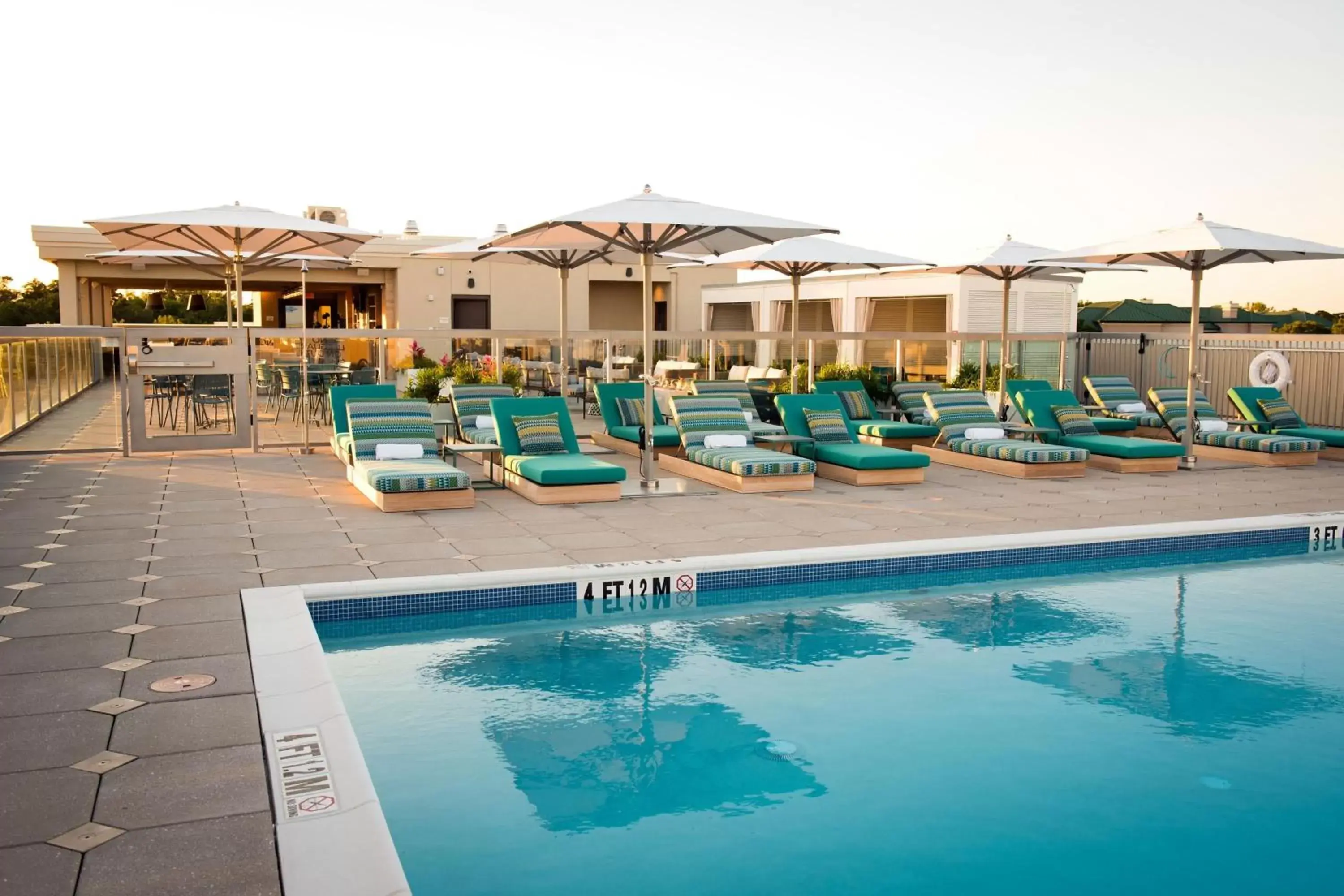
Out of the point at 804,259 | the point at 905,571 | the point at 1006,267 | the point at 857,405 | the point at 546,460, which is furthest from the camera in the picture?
the point at 1006,267

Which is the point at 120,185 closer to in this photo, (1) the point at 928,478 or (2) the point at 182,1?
(2) the point at 182,1

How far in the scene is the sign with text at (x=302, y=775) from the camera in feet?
10.2

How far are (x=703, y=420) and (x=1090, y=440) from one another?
417cm

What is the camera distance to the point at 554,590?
598cm

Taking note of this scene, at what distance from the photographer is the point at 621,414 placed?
39.4 ft

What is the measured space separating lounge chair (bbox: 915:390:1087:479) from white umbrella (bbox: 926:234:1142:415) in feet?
5.04

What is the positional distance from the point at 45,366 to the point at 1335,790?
1652 cm

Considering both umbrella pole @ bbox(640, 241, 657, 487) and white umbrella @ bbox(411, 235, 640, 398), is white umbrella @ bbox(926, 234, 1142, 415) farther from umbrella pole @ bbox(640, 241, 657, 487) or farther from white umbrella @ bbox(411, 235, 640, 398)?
umbrella pole @ bbox(640, 241, 657, 487)

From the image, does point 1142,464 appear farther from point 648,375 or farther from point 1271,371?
point 648,375

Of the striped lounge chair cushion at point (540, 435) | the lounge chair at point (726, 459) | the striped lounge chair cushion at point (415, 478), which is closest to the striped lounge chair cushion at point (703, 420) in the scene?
the lounge chair at point (726, 459)

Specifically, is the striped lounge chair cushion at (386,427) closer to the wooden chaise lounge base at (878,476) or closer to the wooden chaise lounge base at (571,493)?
the wooden chaise lounge base at (571,493)

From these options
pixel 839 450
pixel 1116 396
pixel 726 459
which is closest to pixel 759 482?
pixel 726 459

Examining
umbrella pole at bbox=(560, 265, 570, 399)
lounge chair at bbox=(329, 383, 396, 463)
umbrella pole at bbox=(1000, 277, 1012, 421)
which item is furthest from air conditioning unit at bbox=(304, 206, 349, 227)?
umbrella pole at bbox=(1000, 277, 1012, 421)

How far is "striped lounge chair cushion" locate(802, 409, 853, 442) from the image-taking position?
10703mm
